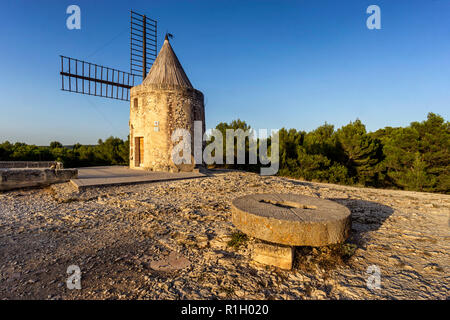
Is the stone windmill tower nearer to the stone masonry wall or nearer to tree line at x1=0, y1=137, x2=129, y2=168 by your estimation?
the stone masonry wall

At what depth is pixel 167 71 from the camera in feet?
39.1

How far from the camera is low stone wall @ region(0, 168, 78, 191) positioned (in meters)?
6.55

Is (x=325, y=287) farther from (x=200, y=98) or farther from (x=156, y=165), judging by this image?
(x=200, y=98)

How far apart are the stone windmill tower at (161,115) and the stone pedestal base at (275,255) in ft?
29.0

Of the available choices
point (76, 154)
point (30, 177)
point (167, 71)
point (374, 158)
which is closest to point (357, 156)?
point (374, 158)

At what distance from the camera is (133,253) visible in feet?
9.93

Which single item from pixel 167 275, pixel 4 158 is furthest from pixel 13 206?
pixel 4 158

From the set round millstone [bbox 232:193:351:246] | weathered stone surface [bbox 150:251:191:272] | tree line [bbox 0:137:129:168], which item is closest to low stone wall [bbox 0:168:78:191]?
weathered stone surface [bbox 150:251:191:272]

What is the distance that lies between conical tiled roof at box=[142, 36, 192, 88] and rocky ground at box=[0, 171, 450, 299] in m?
8.29

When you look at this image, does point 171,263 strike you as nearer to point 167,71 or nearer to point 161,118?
point 161,118

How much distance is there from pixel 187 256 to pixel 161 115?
9190 mm

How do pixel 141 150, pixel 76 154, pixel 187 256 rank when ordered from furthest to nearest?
pixel 76 154 < pixel 141 150 < pixel 187 256

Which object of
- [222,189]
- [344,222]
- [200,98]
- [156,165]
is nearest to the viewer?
[344,222]
